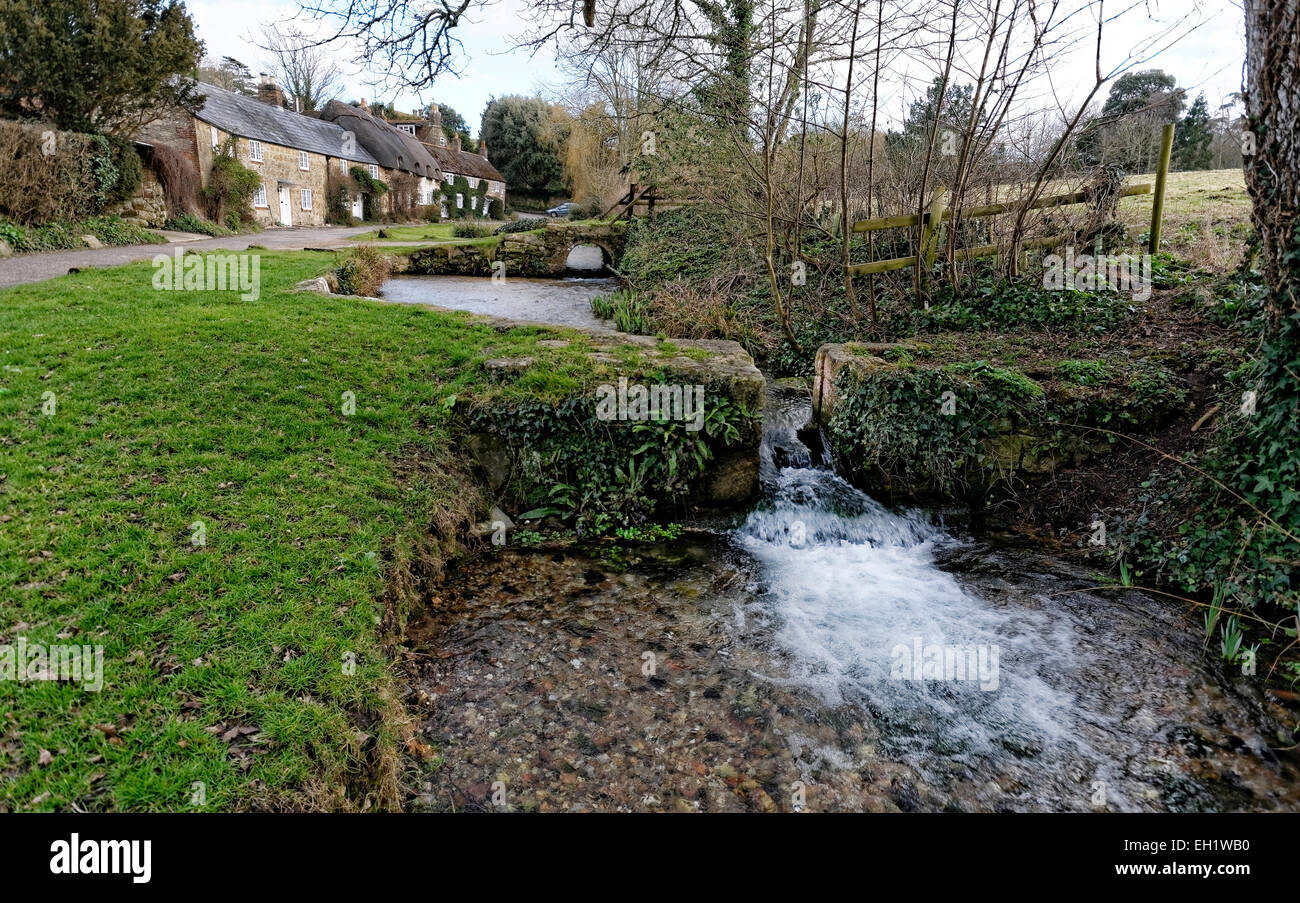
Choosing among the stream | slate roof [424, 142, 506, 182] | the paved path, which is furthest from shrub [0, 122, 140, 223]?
slate roof [424, 142, 506, 182]

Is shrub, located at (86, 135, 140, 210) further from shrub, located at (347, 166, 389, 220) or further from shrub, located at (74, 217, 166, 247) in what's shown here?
shrub, located at (347, 166, 389, 220)

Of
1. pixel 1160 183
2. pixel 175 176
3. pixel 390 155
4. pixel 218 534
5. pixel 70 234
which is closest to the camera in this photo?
pixel 218 534

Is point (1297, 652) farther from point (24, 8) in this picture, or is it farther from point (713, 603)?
point (24, 8)

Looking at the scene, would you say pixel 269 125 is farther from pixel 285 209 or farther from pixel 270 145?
pixel 285 209

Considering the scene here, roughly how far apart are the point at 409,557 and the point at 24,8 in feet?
71.1

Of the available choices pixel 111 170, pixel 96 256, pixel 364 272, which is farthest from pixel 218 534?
pixel 111 170

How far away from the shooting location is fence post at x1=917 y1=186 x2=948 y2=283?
983 centimetres

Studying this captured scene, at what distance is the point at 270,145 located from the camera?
29.6 m

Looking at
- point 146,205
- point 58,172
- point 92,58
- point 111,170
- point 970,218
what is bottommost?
point 970,218

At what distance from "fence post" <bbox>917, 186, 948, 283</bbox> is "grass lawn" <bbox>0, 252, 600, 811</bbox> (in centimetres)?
601

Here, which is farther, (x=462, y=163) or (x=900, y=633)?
(x=462, y=163)

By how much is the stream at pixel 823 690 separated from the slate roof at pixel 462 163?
1912 inches

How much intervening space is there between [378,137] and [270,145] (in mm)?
12571
